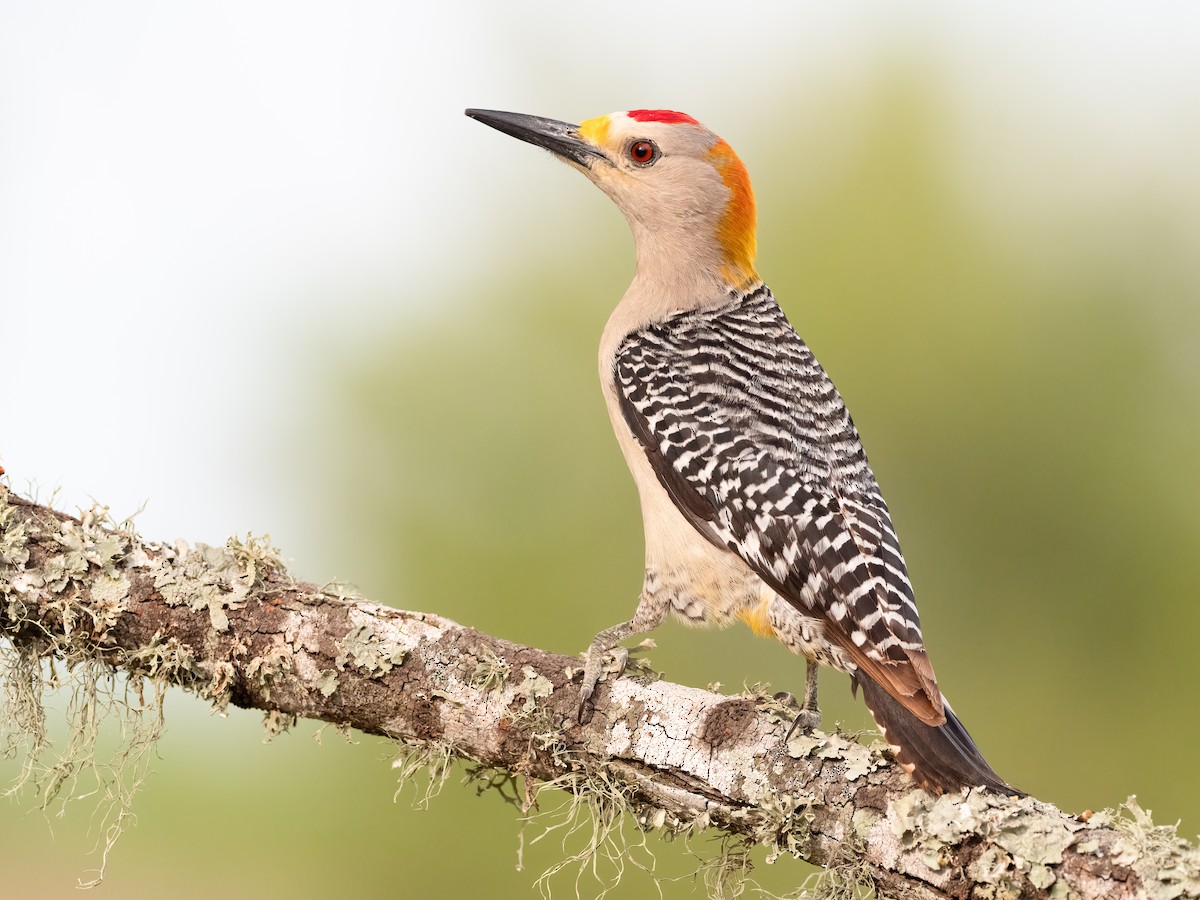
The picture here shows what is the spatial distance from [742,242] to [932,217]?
5.40 metres

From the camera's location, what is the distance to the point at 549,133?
4215mm

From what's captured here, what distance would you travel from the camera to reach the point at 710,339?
393 cm

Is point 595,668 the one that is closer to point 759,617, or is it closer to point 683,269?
point 759,617

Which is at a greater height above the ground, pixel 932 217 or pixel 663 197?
pixel 932 217

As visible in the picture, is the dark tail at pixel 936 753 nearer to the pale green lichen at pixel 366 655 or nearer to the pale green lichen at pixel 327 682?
the pale green lichen at pixel 366 655

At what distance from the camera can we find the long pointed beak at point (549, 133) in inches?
166

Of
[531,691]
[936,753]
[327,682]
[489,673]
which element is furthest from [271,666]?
[936,753]

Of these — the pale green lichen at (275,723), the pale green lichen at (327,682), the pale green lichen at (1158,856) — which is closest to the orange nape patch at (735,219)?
the pale green lichen at (327,682)

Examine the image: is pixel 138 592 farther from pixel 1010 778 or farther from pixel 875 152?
pixel 875 152

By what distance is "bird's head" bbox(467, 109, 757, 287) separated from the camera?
13.6 feet

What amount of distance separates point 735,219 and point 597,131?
597 mm

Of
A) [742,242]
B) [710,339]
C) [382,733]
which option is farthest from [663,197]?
[382,733]

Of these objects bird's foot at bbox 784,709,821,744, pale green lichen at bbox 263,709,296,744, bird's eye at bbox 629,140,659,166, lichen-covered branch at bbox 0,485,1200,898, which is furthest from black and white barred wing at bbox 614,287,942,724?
pale green lichen at bbox 263,709,296,744

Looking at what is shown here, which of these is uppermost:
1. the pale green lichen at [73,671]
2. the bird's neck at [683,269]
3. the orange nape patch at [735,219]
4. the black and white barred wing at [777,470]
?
the orange nape patch at [735,219]
